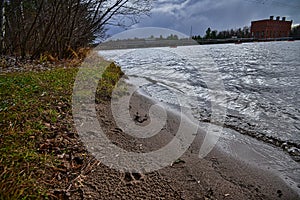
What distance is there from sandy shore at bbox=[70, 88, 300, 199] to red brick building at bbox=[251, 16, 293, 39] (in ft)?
223

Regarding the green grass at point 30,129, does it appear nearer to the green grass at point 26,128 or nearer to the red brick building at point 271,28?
the green grass at point 26,128

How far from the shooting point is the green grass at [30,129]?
1241 mm

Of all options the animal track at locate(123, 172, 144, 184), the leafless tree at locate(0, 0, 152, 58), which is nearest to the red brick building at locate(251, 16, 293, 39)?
the leafless tree at locate(0, 0, 152, 58)

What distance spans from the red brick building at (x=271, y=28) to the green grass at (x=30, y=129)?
6800 centimetres

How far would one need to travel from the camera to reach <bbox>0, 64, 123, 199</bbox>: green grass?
124 cm

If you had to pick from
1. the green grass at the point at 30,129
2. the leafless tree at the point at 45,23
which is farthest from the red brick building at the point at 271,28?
the green grass at the point at 30,129

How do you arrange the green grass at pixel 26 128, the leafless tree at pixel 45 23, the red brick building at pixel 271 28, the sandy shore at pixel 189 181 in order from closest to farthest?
the green grass at pixel 26 128 < the sandy shore at pixel 189 181 < the leafless tree at pixel 45 23 < the red brick building at pixel 271 28

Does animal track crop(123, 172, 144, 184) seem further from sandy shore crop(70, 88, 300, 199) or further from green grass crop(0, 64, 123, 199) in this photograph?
green grass crop(0, 64, 123, 199)

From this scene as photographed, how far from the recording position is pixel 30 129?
6.06 feet

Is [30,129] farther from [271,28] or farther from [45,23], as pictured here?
[271,28]

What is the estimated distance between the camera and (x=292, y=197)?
1531 mm

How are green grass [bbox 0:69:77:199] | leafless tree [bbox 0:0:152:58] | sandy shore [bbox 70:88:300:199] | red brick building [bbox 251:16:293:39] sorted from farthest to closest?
1. red brick building [bbox 251:16:293:39]
2. leafless tree [bbox 0:0:152:58]
3. sandy shore [bbox 70:88:300:199]
4. green grass [bbox 0:69:77:199]

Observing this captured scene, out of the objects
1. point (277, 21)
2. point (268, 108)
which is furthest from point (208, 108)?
point (277, 21)

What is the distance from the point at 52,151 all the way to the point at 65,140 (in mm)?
201
